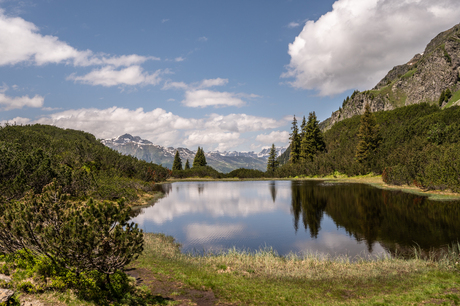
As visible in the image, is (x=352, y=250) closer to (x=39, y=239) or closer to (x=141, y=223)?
(x=39, y=239)

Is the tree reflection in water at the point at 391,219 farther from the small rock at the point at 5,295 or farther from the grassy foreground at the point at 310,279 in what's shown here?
the small rock at the point at 5,295

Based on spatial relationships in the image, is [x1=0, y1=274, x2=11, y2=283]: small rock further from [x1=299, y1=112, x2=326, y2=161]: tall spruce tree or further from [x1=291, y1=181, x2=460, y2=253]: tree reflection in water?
[x1=299, y1=112, x2=326, y2=161]: tall spruce tree

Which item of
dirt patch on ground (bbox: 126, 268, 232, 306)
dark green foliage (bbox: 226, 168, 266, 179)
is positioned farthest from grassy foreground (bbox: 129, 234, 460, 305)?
dark green foliage (bbox: 226, 168, 266, 179)

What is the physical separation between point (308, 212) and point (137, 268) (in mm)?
24397

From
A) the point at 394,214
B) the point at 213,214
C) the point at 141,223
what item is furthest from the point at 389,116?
the point at 141,223

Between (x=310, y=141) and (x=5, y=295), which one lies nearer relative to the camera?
(x=5, y=295)

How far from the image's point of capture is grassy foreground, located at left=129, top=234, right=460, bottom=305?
32.7ft

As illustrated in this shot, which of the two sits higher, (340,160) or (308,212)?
(340,160)

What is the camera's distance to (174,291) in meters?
10.3

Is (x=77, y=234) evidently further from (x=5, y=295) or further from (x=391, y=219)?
(x=391, y=219)

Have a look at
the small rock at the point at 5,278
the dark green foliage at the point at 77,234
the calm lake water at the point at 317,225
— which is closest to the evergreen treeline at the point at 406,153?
the calm lake water at the point at 317,225

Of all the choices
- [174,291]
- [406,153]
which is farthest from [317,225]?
[406,153]

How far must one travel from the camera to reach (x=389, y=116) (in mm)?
118562

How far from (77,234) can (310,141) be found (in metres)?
113
